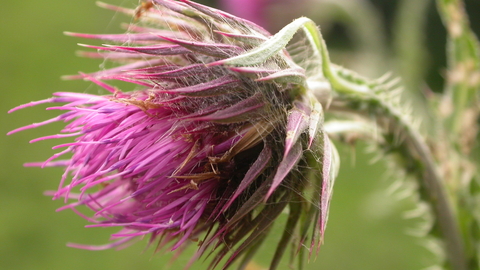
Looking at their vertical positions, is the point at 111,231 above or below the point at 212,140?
below

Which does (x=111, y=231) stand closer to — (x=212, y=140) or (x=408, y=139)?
(x=408, y=139)

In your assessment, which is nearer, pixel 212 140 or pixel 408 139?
pixel 212 140

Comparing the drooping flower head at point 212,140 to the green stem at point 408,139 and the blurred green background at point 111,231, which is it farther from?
the blurred green background at point 111,231

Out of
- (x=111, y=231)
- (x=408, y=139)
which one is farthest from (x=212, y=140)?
(x=111, y=231)

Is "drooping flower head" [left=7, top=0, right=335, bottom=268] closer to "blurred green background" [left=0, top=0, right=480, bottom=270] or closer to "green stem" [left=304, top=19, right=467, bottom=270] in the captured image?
"green stem" [left=304, top=19, right=467, bottom=270]

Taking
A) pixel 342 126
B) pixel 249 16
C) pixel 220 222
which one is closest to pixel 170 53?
pixel 220 222

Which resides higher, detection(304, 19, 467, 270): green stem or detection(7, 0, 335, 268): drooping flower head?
detection(304, 19, 467, 270): green stem

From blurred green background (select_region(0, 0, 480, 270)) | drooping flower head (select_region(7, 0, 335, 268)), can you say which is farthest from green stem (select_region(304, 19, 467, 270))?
blurred green background (select_region(0, 0, 480, 270))
